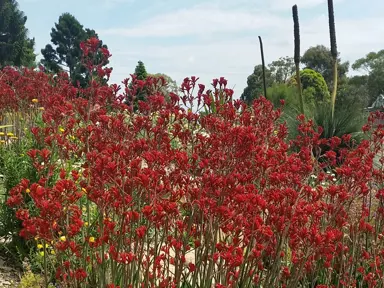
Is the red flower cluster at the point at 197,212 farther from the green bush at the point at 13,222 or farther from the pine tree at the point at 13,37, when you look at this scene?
the pine tree at the point at 13,37

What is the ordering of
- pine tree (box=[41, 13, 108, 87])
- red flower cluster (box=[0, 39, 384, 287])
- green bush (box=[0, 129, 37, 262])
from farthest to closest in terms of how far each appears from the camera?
pine tree (box=[41, 13, 108, 87]) → green bush (box=[0, 129, 37, 262]) → red flower cluster (box=[0, 39, 384, 287])

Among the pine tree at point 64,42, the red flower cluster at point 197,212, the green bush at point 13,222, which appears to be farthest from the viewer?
the pine tree at point 64,42

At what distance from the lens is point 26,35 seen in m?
46.1

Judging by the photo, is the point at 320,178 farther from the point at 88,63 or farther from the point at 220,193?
the point at 88,63

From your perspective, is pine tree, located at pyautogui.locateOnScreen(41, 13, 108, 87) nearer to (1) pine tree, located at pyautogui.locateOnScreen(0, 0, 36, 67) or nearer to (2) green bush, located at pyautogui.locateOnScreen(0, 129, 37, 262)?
(1) pine tree, located at pyautogui.locateOnScreen(0, 0, 36, 67)

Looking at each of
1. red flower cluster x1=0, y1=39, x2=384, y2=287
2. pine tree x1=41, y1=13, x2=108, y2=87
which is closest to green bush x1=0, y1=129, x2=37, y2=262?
red flower cluster x1=0, y1=39, x2=384, y2=287

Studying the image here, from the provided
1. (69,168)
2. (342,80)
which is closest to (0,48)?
(342,80)

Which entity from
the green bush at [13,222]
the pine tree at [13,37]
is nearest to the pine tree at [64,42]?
the pine tree at [13,37]

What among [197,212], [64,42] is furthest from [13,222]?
[64,42]

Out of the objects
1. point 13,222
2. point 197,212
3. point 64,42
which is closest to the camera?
point 197,212

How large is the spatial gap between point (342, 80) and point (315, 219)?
4792cm

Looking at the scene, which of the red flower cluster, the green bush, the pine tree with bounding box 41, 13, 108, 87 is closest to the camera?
the red flower cluster

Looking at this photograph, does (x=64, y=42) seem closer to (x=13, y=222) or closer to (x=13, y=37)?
(x=13, y=37)

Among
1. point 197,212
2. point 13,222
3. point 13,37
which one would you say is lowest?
point 13,222
